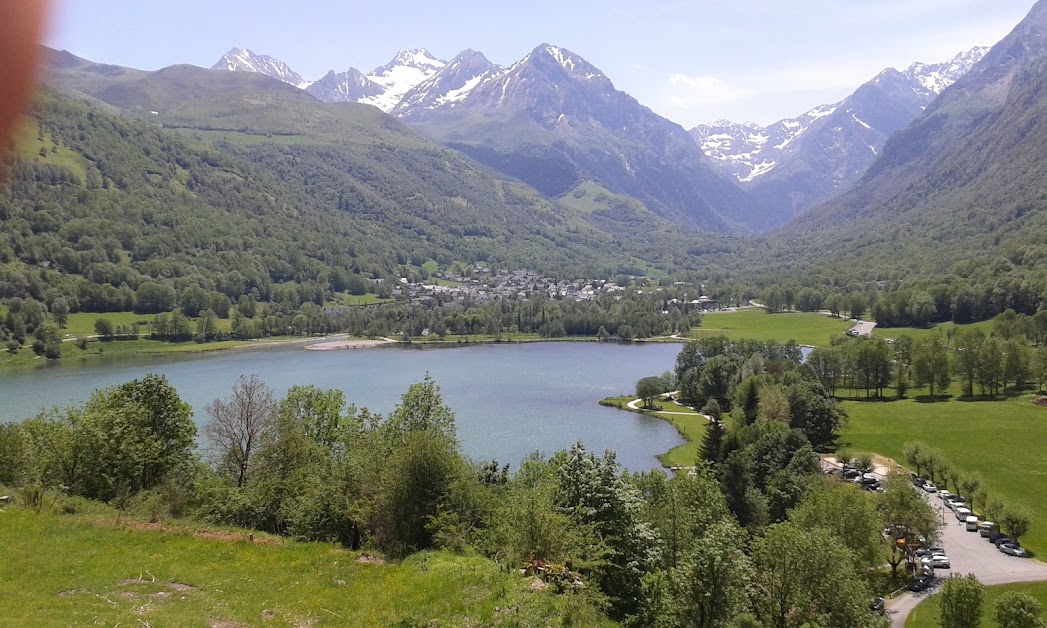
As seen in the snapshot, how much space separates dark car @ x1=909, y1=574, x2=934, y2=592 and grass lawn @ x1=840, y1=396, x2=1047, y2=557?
31.3 feet

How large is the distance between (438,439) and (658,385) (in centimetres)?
8158

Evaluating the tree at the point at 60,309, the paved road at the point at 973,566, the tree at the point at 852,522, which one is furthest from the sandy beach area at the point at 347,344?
the paved road at the point at 973,566

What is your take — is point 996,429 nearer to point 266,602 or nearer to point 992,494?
point 992,494

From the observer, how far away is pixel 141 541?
21312 mm

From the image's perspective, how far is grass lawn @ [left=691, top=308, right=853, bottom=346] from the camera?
15500 centimetres

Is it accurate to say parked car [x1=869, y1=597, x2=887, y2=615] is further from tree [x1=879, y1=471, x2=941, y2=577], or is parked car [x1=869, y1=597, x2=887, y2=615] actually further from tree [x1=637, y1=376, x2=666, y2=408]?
tree [x1=637, y1=376, x2=666, y2=408]

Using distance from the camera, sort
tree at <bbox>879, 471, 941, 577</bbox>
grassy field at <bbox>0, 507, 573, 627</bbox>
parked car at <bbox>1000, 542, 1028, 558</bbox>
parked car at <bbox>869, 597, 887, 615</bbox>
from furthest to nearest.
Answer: parked car at <bbox>1000, 542, 1028, 558</bbox>
tree at <bbox>879, 471, 941, 577</bbox>
parked car at <bbox>869, 597, 887, 615</bbox>
grassy field at <bbox>0, 507, 573, 627</bbox>

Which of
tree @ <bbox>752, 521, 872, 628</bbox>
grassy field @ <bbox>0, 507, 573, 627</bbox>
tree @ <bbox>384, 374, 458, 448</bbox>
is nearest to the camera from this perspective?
grassy field @ <bbox>0, 507, 573, 627</bbox>

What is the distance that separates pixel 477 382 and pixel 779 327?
91046 mm

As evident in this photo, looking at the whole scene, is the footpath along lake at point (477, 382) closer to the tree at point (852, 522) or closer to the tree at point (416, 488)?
the tree at point (852, 522)

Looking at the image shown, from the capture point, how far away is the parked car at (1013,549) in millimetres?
45500

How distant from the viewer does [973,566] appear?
44.1m

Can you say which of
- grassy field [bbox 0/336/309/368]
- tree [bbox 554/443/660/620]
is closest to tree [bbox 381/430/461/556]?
tree [bbox 554/443/660/620]

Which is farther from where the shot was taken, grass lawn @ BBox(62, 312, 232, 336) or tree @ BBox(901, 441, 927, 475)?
grass lawn @ BBox(62, 312, 232, 336)
